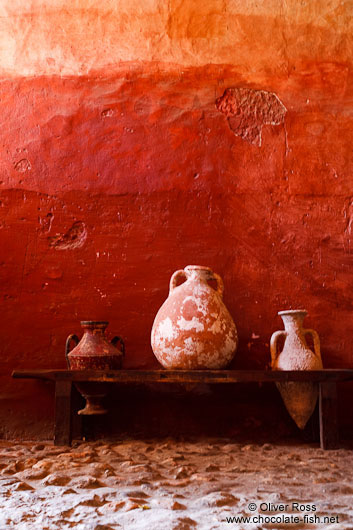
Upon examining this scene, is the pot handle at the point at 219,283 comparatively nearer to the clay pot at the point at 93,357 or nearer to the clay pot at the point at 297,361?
the clay pot at the point at 297,361

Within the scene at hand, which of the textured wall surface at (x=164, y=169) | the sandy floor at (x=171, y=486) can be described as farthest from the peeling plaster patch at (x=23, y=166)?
the sandy floor at (x=171, y=486)

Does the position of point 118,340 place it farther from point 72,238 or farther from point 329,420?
point 329,420

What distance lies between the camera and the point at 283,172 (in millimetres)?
2773

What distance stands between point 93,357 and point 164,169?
1083 mm

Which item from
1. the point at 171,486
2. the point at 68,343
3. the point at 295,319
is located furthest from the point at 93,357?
the point at 295,319

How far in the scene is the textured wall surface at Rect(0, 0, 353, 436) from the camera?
2639mm

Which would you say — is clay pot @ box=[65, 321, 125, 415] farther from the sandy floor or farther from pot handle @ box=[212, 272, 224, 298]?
pot handle @ box=[212, 272, 224, 298]

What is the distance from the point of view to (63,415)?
2238mm

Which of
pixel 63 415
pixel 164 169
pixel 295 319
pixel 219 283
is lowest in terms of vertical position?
pixel 63 415

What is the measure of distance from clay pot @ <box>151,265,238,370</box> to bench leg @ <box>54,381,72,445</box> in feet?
1.44

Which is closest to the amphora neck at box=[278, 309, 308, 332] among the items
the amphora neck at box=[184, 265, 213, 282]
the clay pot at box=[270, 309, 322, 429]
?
the clay pot at box=[270, 309, 322, 429]

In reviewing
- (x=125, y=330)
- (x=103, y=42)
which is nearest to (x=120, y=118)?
(x=103, y=42)

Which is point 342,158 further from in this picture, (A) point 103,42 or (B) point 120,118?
(A) point 103,42

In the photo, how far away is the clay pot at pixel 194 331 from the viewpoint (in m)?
2.26
